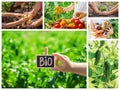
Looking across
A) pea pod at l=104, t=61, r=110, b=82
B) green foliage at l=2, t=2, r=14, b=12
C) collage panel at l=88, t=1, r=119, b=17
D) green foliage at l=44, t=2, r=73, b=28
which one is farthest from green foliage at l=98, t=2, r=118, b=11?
green foliage at l=2, t=2, r=14, b=12

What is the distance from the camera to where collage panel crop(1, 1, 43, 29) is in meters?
1.92

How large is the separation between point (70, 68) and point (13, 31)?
417mm

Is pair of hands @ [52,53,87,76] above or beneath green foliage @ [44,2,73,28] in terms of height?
beneath

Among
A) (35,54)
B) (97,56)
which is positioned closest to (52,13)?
(35,54)

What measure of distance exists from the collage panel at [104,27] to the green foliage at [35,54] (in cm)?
7

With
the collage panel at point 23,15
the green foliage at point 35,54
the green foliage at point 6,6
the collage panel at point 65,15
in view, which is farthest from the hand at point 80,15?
the green foliage at point 6,6

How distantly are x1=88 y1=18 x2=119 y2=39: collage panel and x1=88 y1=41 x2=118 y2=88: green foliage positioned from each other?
42 millimetres

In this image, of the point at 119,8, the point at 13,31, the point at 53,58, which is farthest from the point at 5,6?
the point at 119,8

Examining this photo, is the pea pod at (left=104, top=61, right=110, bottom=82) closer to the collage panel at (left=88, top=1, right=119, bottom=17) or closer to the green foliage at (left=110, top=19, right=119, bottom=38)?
the green foliage at (left=110, top=19, right=119, bottom=38)

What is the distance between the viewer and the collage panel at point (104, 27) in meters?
1.90

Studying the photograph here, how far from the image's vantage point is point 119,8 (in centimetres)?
190

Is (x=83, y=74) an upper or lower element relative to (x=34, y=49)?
lower

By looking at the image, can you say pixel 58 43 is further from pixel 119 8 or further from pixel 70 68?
pixel 119 8

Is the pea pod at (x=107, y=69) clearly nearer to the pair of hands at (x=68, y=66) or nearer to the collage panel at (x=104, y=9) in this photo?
the pair of hands at (x=68, y=66)
